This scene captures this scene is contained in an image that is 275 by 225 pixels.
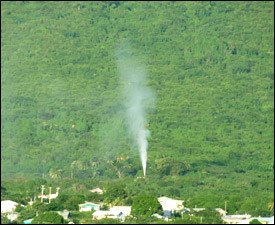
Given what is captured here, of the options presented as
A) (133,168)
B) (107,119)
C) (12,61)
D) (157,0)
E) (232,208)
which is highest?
(157,0)

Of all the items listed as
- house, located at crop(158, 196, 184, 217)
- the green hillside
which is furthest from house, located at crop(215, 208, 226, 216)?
house, located at crop(158, 196, 184, 217)

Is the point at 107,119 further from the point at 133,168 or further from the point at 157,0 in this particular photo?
the point at 157,0

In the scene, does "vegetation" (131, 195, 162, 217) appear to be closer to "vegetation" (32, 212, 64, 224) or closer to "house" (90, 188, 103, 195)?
"vegetation" (32, 212, 64, 224)

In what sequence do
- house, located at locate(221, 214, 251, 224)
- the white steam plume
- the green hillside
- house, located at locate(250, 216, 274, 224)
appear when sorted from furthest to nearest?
the white steam plume, the green hillside, house, located at locate(221, 214, 251, 224), house, located at locate(250, 216, 274, 224)

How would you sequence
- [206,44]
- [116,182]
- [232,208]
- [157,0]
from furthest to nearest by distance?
[157,0], [206,44], [116,182], [232,208]

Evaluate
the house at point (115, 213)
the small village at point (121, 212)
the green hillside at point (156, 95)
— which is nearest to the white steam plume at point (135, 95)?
the green hillside at point (156, 95)

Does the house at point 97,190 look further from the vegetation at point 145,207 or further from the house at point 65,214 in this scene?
the house at point 65,214

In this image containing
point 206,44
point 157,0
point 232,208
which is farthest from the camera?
point 157,0

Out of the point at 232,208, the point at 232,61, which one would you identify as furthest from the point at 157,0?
the point at 232,208
